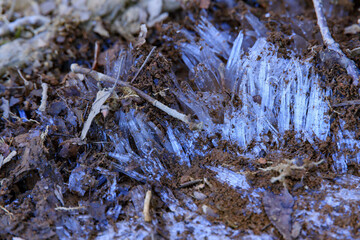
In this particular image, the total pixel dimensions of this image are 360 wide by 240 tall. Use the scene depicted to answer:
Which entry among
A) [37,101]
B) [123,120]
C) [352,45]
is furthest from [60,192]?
[352,45]

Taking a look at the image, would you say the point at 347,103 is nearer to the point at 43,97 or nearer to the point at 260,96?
the point at 260,96

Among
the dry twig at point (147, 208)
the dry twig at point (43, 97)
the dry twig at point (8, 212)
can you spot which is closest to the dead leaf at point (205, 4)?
the dry twig at point (43, 97)

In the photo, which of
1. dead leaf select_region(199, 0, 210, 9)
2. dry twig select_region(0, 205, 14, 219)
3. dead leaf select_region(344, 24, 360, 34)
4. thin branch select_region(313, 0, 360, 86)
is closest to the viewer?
dry twig select_region(0, 205, 14, 219)

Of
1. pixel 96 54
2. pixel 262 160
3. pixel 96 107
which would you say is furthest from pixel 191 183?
pixel 96 54

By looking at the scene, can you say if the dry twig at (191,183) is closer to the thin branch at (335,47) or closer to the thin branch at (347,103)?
the thin branch at (347,103)

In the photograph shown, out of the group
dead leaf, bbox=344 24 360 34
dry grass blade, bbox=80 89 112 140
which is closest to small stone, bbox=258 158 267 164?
dry grass blade, bbox=80 89 112 140

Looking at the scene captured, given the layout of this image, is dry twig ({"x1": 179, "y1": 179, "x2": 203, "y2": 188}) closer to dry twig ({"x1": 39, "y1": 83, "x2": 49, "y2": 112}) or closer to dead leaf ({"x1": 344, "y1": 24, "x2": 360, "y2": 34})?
dry twig ({"x1": 39, "y1": 83, "x2": 49, "y2": 112})

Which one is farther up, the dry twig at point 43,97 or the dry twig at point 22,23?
the dry twig at point 22,23

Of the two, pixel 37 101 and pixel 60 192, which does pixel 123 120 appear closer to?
pixel 60 192

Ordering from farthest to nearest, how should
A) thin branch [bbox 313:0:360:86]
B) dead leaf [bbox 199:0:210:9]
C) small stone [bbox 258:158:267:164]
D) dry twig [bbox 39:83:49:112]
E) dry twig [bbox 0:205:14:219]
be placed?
dead leaf [bbox 199:0:210:9], dry twig [bbox 39:83:49:112], thin branch [bbox 313:0:360:86], small stone [bbox 258:158:267:164], dry twig [bbox 0:205:14:219]
